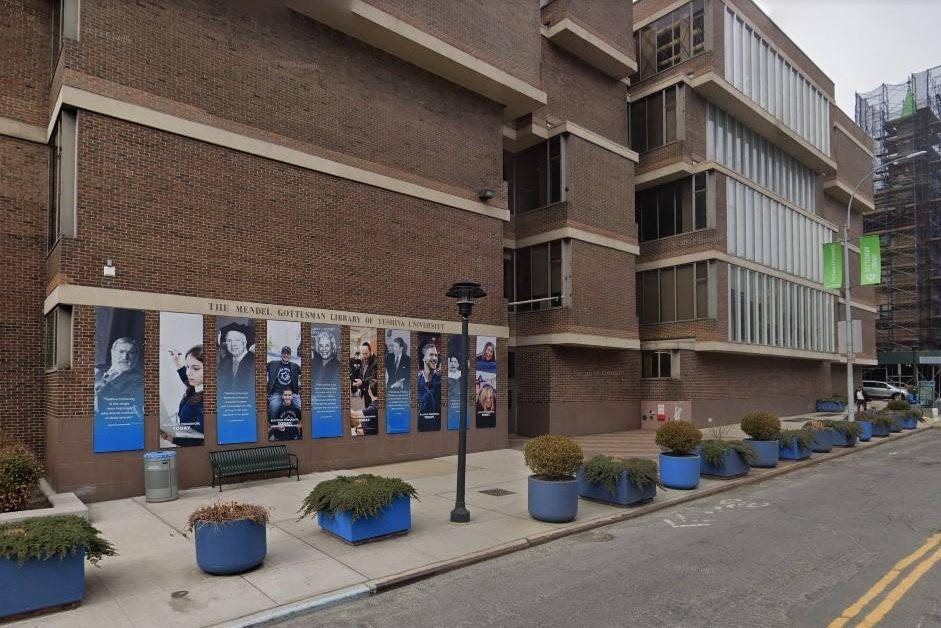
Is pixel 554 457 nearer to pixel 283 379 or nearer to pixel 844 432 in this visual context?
pixel 283 379

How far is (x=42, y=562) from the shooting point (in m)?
6.30

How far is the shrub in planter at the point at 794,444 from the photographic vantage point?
16.8 metres

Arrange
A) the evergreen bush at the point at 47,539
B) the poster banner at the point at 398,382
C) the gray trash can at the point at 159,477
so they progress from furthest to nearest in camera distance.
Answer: the poster banner at the point at 398,382 → the gray trash can at the point at 159,477 → the evergreen bush at the point at 47,539

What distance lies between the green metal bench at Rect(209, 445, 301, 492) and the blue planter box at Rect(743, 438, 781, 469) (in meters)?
11.1

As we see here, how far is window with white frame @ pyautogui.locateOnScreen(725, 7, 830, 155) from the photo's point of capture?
29.6 m

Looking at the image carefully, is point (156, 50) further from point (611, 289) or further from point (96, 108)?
point (611, 289)

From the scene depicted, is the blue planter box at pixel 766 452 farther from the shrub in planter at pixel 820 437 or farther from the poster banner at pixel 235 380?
the poster banner at pixel 235 380

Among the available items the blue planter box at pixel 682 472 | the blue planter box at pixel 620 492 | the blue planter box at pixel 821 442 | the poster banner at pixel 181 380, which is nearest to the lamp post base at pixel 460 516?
the blue planter box at pixel 620 492

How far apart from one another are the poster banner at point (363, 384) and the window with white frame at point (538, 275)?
26.9ft

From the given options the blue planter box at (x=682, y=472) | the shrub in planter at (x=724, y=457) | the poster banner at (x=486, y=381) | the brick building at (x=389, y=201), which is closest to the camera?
the brick building at (x=389, y=201)

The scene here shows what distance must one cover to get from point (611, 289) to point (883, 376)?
48751 mm

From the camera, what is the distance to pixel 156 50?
1309 cm

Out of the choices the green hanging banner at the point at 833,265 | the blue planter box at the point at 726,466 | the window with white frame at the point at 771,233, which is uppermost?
the window with white frame at the point at 771,233

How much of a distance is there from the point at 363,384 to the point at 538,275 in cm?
1066
